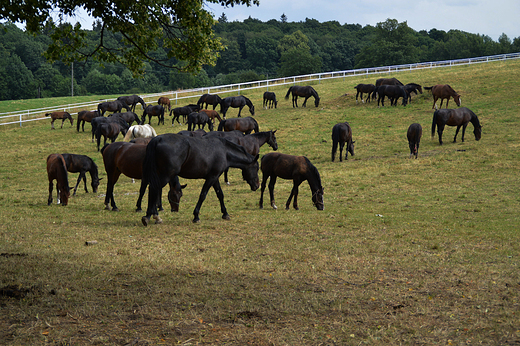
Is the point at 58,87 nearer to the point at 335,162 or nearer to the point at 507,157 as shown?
the point at 335,162

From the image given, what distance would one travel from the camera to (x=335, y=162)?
68.8ft

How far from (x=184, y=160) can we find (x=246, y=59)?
104 metres

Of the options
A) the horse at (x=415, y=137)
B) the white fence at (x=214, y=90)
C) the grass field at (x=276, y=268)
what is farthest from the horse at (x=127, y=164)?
the white fence at (x=214, y=90)

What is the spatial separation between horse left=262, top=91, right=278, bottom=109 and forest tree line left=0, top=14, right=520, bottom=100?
29.3m

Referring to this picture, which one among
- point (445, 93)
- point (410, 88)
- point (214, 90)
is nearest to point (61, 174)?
point (445, 93)

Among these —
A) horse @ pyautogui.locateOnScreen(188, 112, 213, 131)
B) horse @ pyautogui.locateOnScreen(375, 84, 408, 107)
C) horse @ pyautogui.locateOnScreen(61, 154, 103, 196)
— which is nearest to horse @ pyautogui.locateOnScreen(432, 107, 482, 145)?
horse @ pyautogui.locateOnScreen(375, 84, 408, 107)

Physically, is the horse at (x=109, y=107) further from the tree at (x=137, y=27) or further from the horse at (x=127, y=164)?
the tree at (x=137, y=27)

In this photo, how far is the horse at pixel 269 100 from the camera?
1470 inches

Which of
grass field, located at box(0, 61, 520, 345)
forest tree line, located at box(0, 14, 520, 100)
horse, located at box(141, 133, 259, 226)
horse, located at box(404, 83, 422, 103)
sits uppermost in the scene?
forest tree line, located at box(0, 14, 520, 100)

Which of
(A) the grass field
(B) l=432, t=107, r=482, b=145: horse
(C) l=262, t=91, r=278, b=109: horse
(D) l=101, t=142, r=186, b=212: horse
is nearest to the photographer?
(A) the grass field

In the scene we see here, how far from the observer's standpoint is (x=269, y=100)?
38.3m

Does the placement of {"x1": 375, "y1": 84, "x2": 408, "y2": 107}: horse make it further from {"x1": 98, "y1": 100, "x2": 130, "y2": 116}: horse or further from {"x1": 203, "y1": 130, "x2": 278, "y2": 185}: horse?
{"x1": 98, "y1": 100, "x2": 130, "y2": 116}: horse

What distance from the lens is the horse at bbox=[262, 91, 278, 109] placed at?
3734 cm

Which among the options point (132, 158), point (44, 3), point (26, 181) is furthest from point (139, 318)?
point (26, 181)
